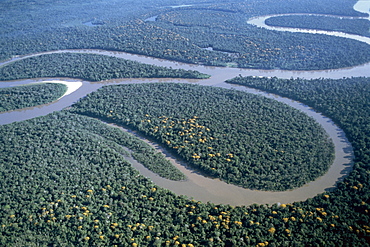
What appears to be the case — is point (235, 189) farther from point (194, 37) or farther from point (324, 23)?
point (324, 23)

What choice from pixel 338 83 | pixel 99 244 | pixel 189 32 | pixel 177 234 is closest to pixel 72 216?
pixel 99 244

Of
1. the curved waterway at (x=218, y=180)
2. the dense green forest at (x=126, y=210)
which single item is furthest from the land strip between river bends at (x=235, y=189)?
the dense green forest at (x=126, y=210)

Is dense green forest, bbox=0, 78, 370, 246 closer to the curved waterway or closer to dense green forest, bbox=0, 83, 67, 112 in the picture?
the curved waterway

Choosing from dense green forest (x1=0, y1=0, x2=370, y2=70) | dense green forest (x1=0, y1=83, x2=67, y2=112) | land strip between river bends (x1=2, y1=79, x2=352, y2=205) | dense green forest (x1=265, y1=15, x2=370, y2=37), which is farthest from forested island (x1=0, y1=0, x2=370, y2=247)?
dense green forest (x1=265, y1=15, x2=370, y2=37)

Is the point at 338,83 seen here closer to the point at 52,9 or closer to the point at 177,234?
the point at 177,234

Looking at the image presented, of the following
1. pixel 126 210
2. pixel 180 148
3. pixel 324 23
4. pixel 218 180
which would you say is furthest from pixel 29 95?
pixel 324 23
